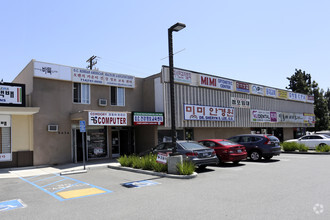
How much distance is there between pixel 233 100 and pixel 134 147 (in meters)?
10.5

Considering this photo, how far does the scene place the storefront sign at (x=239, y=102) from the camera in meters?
25.7

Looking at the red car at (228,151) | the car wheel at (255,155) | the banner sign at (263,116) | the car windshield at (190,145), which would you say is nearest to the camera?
the car windshield at (190,145)

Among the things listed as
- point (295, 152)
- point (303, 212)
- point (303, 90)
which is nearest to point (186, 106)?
point (295, 152)

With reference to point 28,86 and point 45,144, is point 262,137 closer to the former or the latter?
point 45,144

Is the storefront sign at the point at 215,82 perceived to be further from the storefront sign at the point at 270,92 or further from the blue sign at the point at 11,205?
the blue sign at the point at 11,205

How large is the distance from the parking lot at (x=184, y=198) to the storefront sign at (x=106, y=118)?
5573 millimetres

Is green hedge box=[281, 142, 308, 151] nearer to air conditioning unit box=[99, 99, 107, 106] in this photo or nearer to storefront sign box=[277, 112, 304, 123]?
storefront sign box=[277, 112, 304, 123]

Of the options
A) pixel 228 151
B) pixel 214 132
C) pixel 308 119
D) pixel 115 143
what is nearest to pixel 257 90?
pixel 214 132

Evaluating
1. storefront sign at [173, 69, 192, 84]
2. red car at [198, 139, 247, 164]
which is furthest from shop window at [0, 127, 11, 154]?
storefront sign at [173, 69, 192, 84]

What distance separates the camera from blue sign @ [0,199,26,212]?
7.09m

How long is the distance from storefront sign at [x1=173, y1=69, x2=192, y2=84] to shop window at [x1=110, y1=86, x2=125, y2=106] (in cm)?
408

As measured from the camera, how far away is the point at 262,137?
16.5 metres

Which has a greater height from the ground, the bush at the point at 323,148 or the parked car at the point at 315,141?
the parked car at the point at 315,141

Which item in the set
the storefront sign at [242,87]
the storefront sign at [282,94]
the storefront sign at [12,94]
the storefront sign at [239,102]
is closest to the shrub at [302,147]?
the storefront sign at [239,102]
